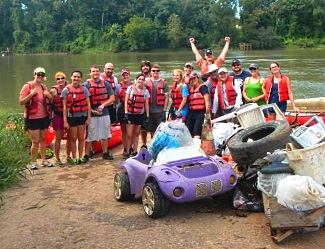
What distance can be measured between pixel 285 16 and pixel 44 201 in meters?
77.2

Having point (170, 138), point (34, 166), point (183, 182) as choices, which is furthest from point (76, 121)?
point (183, 182)

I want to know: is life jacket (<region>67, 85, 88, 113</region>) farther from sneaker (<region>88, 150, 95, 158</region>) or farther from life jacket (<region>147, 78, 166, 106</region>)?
life jacket (<region>147, 78, 166, 106</region>)

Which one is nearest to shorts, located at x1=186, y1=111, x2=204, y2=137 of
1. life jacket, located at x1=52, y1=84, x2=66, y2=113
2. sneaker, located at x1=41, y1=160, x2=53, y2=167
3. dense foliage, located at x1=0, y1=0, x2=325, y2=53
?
life jacket, located at x1=52, y1=84, x2=66, y2=113

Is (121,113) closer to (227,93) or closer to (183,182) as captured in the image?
(227,93)

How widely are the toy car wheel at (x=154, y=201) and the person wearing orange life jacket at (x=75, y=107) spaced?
8.52 ft

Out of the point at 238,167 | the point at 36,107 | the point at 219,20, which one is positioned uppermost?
the point at 219,20

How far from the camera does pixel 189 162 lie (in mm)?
4902

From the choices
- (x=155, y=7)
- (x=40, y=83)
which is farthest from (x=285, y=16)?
(x=40, y=83)

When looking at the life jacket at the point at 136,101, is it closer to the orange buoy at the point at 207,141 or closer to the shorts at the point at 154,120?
the shorts at the point at 154,120

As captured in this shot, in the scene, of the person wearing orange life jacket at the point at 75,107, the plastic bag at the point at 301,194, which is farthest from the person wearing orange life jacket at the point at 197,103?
the plastic bag at the point at 301,194

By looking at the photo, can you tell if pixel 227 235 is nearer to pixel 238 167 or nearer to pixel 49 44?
pixel 238 167

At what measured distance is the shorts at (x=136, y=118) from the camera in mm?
7496

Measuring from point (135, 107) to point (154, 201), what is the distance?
2960mm

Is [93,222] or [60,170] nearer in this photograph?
[93,222]
